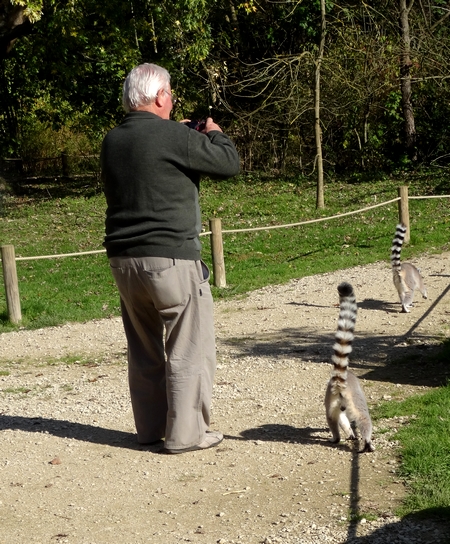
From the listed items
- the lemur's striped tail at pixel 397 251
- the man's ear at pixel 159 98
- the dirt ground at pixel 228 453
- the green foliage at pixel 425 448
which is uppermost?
the man's ear at pixel 159 98

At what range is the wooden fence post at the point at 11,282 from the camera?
1055 cm

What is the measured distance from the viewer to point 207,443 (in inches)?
207

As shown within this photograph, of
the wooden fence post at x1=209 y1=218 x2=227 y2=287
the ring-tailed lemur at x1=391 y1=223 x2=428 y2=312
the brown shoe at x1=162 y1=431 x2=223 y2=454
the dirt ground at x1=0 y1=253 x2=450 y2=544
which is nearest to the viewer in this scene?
the dirt ground at x1=0 y1=253 x2=450 y2=544

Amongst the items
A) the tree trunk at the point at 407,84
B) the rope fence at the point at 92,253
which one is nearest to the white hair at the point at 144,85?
the rope fence at the point at 92,253

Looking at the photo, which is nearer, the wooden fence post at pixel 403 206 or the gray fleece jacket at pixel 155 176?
the gray fleece jacket at pixel 155 176

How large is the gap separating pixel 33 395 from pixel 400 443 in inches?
135

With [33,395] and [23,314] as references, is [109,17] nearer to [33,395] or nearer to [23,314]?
[23,314]

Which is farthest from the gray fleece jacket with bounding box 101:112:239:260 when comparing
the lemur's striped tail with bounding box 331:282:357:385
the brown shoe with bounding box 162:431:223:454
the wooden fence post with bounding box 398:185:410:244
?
the wooden fence post with bounding box 398:185:410:244

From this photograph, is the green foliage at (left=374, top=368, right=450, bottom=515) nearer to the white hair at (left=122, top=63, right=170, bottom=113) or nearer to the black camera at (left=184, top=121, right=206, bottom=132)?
the black camera at (left=184, top=121, right=206, bottom=132)

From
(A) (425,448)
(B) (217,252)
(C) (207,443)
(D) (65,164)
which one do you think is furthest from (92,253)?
(D) (65,164)

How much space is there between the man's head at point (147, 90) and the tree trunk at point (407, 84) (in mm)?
18889

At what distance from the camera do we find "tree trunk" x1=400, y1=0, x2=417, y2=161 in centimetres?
2327

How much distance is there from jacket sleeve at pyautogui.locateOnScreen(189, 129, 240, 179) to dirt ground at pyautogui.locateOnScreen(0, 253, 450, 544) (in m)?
1.77

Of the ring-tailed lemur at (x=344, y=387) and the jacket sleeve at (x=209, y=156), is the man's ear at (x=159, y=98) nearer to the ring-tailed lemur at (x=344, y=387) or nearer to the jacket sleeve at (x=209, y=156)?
the jacket sleeve at (x=209, y=156)
